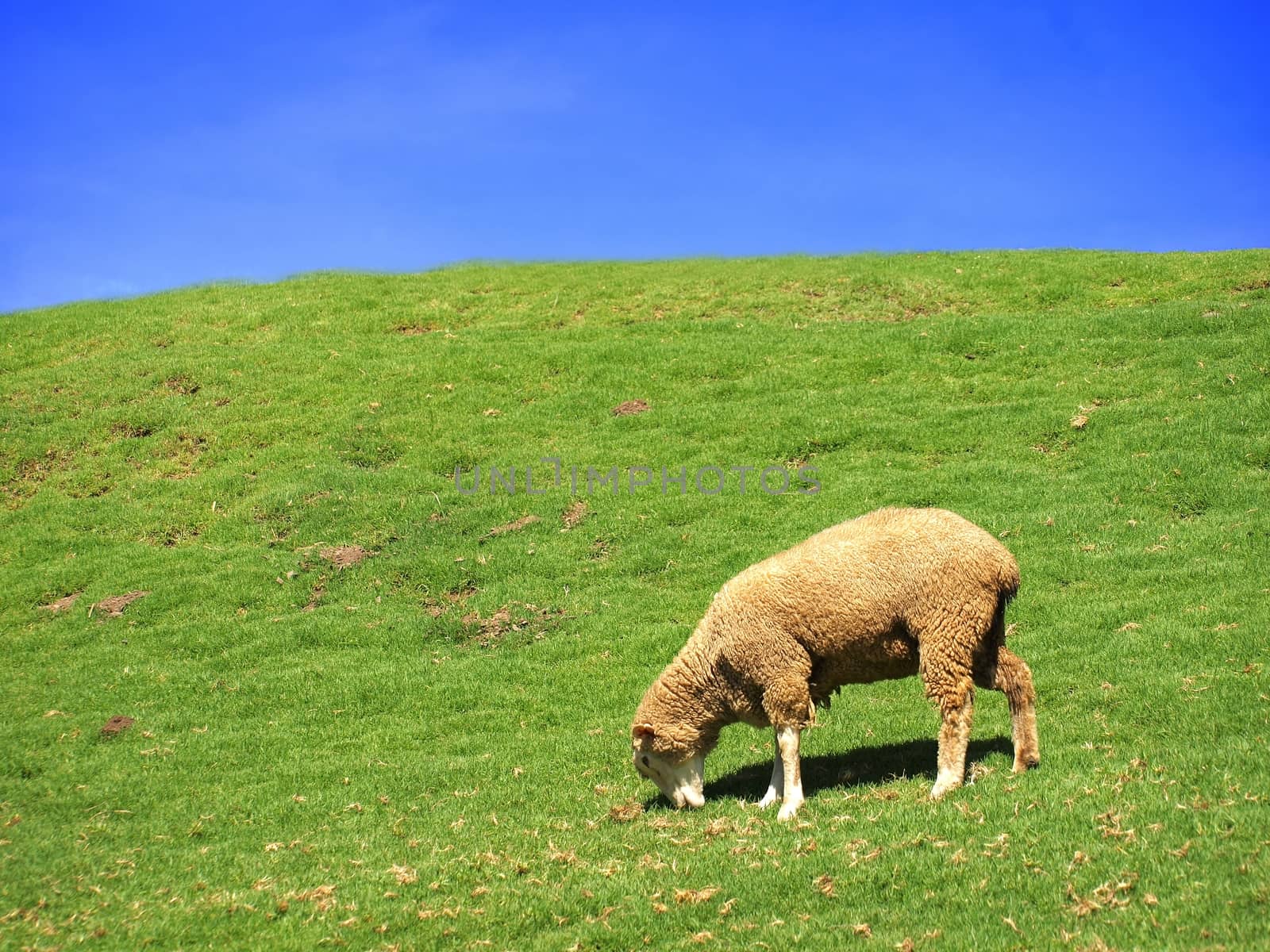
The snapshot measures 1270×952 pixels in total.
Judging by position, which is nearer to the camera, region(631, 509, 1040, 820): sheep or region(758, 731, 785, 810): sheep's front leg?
region(631, 509, 1040, 820): sheep

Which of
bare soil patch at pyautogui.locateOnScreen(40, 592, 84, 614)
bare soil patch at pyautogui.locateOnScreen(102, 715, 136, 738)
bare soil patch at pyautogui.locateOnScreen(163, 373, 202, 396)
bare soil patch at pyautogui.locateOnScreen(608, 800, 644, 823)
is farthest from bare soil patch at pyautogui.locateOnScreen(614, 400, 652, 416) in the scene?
bare soil patch at pyautogui.locateOnScreen(608, 800, 644, 823)

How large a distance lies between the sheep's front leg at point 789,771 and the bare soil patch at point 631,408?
1728cm

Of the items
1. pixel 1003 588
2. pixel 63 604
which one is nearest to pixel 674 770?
pixel 1003 588

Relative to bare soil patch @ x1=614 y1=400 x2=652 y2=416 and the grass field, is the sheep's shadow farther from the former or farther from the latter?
bare soil patch @ x1=614 y1=400 x2=652 y2=416

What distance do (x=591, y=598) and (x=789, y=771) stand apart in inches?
360

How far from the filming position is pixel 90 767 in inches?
603

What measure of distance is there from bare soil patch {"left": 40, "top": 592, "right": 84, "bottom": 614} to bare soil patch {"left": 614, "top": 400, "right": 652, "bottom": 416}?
526 inches

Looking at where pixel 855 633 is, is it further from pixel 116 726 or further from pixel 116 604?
pixel 116 604

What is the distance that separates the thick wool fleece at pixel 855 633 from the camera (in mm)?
10797

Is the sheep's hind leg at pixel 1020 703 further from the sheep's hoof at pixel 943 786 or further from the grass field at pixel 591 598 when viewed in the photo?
the sheep's hoof at pixel 943 786

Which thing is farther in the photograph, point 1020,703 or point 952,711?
point 1020,703

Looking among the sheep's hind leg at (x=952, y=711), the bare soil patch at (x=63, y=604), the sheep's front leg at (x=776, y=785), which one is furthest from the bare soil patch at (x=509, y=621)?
the sheep's hind leg at (x=952, y=711)

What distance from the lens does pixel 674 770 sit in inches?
480

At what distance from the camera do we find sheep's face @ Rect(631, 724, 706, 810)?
12135mm
